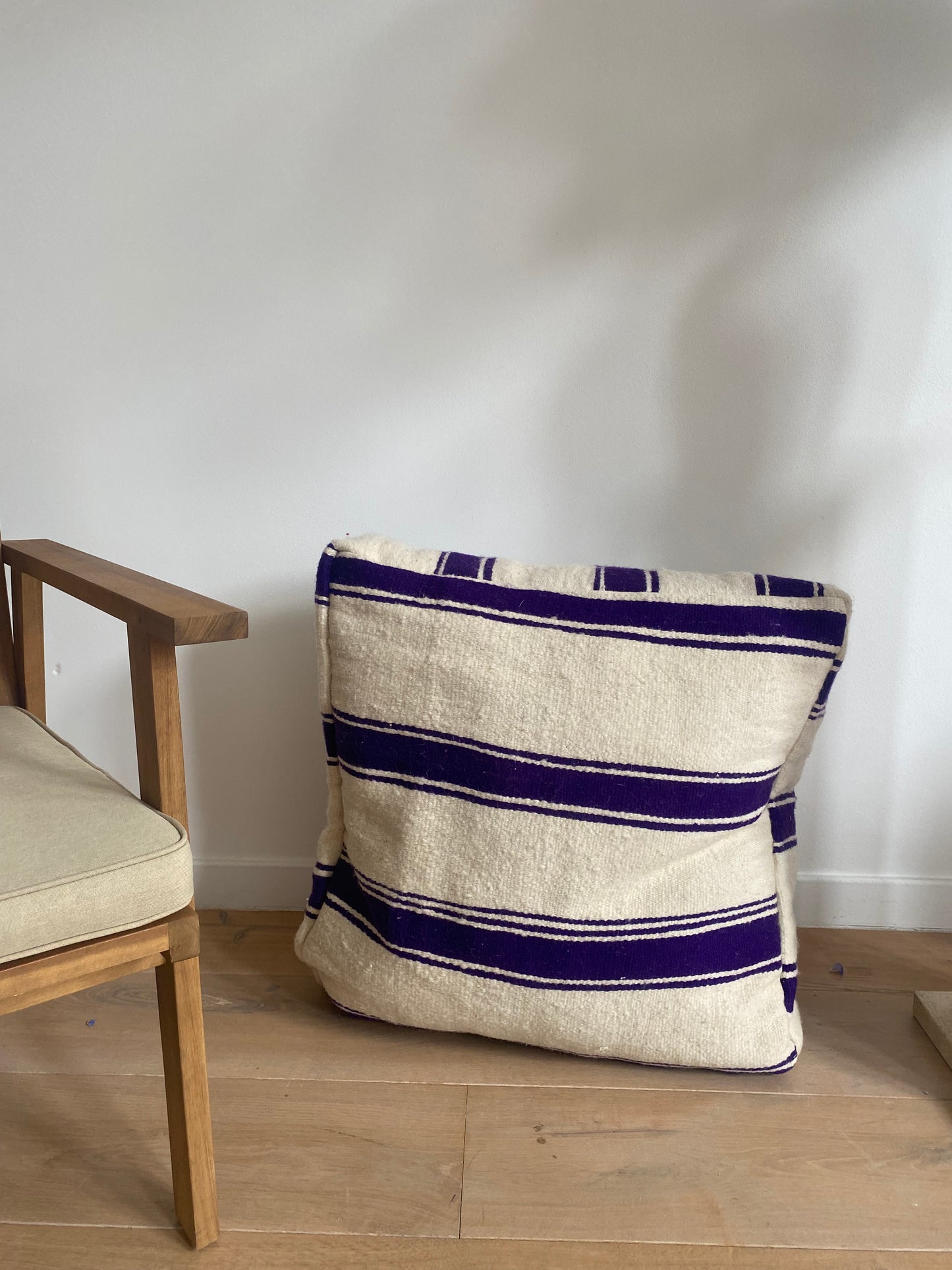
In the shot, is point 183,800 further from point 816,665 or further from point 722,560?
point 722,560

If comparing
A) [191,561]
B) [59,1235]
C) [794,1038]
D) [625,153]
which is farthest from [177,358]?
[794,1038]

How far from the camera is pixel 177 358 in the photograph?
1.28 meters

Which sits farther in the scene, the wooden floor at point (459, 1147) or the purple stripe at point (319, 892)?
the purple stripe at point (319, 892)

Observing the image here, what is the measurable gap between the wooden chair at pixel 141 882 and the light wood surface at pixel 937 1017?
2.74ft

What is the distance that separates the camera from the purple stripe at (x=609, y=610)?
104 cm

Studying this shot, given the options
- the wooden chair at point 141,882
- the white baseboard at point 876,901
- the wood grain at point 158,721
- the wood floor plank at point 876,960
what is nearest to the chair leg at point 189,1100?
the wooden chair at point 141,882

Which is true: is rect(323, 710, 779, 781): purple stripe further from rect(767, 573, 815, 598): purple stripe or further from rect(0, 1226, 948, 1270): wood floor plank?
rect(0, 1226, 948, 1270): wood floor plank

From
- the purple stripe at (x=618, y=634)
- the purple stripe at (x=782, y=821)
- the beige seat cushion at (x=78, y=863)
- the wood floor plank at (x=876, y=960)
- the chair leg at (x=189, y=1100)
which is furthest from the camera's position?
the wood floor plank at (x=876, y=960)

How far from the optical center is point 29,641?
44.4 inches

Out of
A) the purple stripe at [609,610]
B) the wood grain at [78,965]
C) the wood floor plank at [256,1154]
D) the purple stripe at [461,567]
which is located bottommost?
the wood floor plank at [256,1154]

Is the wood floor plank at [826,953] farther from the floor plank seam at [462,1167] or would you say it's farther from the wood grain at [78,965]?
the wood grain at [78,965]

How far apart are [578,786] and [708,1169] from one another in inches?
15.7

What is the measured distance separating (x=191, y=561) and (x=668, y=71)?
35.0 inches

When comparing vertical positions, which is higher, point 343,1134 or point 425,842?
point 425,842
